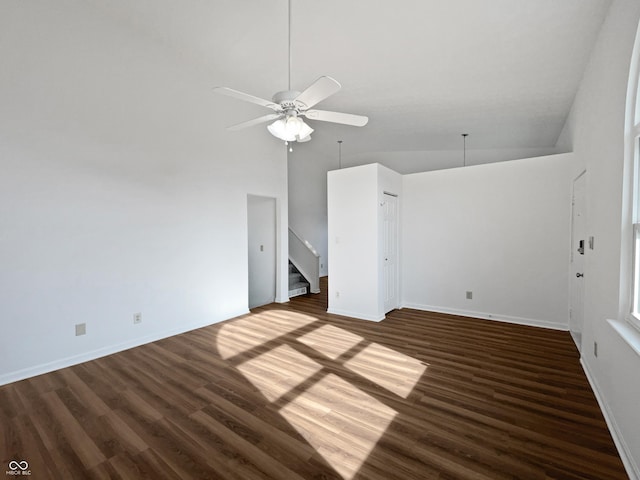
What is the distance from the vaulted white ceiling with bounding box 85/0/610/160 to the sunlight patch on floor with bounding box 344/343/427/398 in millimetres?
3304

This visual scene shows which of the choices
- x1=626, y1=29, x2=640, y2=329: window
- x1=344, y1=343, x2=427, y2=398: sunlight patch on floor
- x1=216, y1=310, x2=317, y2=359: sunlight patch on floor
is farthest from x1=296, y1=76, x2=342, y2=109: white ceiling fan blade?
x1=216, y1=310, x2=317, y2=359: sunlight patch on floor

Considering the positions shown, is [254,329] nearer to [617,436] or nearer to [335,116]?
[335,116]

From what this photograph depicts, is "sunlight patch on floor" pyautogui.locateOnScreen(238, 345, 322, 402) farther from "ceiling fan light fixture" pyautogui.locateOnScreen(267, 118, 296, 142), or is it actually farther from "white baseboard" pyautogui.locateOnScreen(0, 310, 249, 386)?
"ceiling fan light fixture" pyautogui.locateOnScreen(267, 118, 296, 142)

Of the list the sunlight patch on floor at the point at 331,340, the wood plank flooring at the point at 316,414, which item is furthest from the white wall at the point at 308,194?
the wood plank flooring at the point at 316,414

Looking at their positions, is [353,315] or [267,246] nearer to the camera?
[353,315]

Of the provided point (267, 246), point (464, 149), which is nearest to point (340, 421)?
point (267, 246)

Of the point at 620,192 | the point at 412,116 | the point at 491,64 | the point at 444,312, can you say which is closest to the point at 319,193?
the point at 412,116

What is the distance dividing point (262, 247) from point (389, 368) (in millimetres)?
3637

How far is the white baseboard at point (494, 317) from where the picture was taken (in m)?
4.25

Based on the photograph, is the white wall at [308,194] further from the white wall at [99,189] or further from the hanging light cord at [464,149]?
the white wall at [99,189]

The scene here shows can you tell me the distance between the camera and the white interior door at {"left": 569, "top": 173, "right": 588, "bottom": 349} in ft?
11.3

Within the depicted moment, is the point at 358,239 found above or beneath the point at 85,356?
above

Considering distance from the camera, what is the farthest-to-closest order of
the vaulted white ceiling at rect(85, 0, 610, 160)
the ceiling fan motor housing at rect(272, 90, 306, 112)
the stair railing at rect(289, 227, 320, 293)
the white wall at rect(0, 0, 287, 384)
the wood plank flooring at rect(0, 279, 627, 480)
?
the stair railing at rect(289, 227, 320, 293)
the white wall at rect(0, 0, 287, 384)
the vaulted white ceiling at rect(85, 0, 610, 160)
the ceiling fan motor housing at rect(272, 90, 306, 112)
the wood plank flooring at rect(0, 279, 627, 480)

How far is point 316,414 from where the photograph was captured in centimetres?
227
